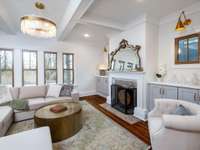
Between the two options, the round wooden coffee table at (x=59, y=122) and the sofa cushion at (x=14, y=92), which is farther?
the sofa cushion at (x=14, y=92)

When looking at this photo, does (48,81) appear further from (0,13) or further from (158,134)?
(158,134)

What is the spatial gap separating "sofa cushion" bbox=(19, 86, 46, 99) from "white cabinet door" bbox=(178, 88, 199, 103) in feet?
12.9

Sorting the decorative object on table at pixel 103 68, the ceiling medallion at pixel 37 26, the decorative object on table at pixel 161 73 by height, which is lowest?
the decorative object on table at pixel 161 73

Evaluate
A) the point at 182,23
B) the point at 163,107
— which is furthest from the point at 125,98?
the point at 182,23

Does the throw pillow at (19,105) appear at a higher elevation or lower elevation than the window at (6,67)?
lower

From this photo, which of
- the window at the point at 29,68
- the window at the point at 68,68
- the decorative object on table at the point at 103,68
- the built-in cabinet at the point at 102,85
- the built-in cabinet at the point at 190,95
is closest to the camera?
the built-in cabinet at the point at 190,95

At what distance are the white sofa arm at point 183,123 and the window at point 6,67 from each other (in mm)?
5250

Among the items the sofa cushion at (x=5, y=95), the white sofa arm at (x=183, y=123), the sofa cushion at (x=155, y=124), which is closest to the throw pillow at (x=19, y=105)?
the sofa cushion at (x=5, y=95)

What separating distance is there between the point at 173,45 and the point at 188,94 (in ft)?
4.52

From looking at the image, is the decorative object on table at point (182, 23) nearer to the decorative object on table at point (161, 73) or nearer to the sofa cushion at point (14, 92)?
the decorative object on table at point (161, 73)

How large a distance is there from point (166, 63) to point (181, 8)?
1.35 meters

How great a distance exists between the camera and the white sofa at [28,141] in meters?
1.35

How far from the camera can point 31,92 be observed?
3719 millimetres

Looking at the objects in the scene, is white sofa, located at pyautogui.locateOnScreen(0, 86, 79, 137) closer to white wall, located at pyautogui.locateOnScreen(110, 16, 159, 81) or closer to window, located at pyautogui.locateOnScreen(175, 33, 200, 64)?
white wall, located at pyautogui.locateOnScreen(110, 16, 159, 81)
